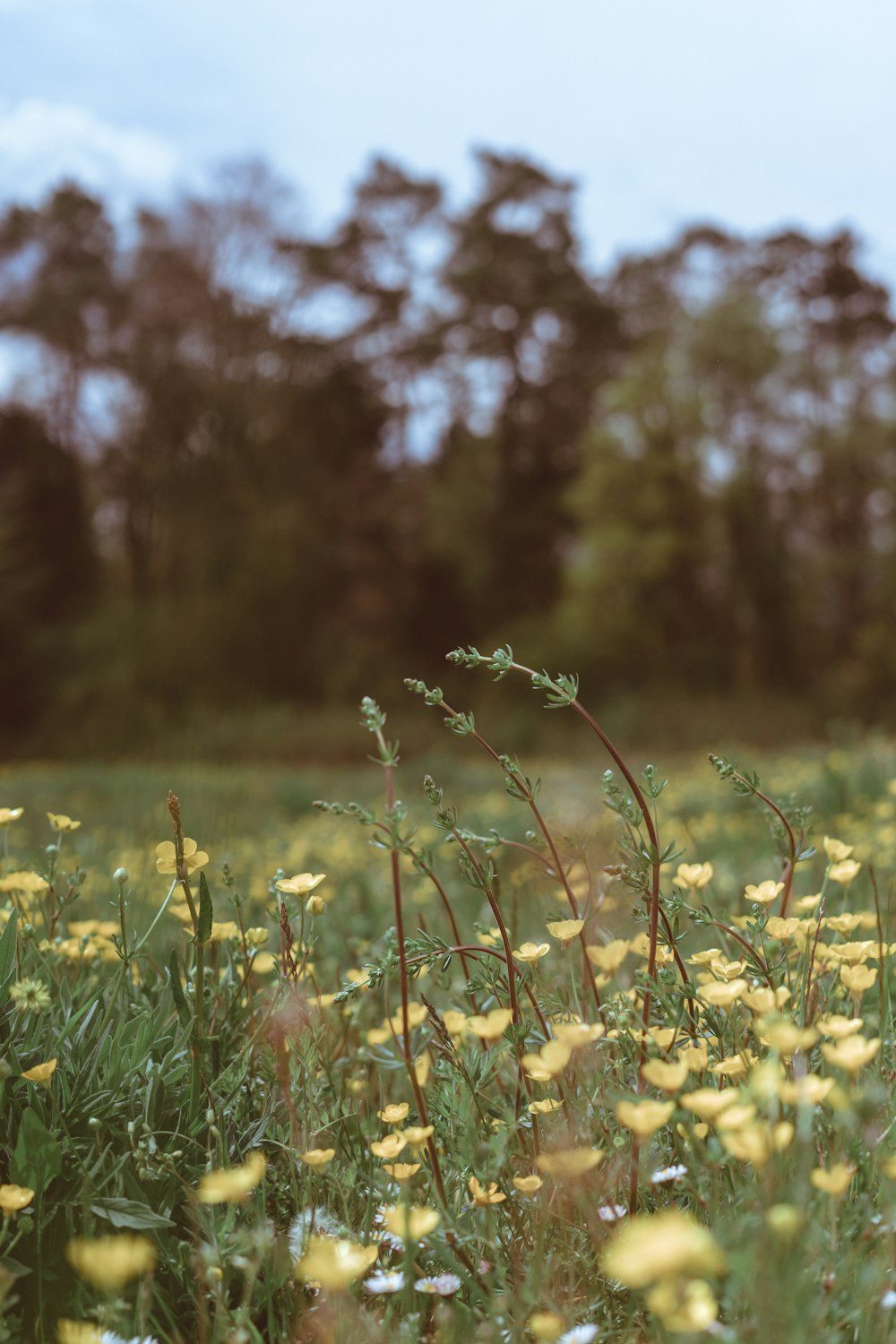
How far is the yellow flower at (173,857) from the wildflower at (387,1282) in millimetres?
477

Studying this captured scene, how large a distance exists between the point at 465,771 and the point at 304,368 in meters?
10.8

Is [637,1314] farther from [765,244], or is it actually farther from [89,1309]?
[765,244]

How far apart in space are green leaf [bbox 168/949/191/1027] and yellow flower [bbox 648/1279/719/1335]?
0.76m

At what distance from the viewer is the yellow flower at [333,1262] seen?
0.69 metres

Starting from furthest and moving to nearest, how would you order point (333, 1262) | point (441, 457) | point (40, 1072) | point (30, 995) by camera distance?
point (441, 457) → point (30, 995) → point (40, 1072) → point (333, 1262)

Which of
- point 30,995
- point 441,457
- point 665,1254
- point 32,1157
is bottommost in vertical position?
point 32,1157

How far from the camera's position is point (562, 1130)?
46.4 inches

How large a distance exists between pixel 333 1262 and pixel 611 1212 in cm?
40

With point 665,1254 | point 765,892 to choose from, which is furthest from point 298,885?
point 665,1254

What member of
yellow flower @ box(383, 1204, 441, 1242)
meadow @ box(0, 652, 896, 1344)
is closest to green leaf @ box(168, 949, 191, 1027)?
meadow @ box(0, 652, 896, 1344)

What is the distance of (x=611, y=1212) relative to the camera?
1.01 meters

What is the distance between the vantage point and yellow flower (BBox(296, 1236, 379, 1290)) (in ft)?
2.27

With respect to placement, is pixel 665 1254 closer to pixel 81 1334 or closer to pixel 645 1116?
pixel 645 1116

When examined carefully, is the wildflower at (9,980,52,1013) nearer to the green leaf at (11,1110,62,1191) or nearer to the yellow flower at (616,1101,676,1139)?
the green leaf at (11,1110,62,1191)
